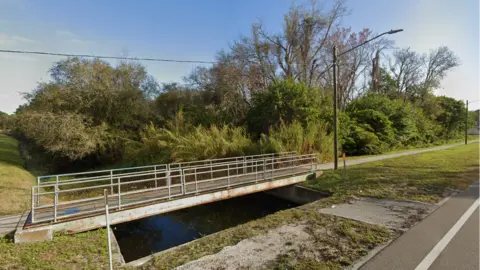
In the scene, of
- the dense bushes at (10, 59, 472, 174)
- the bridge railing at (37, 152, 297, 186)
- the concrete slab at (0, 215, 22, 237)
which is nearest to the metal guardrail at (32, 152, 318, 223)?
the bridge railing at (37, 152, 297, 186)

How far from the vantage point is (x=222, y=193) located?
8.66 m

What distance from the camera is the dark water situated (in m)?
7.18

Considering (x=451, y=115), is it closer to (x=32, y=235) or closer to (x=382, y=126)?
(x=382, y=126)

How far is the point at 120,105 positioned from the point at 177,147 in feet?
27.2

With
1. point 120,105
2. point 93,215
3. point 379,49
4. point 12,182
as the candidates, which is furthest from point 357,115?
point 12,182

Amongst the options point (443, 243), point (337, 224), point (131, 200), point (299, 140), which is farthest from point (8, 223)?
point (299, 140)

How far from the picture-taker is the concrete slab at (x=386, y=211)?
552cm

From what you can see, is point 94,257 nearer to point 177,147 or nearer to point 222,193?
point 222,193

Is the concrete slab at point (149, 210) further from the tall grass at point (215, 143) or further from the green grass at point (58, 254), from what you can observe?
the tall grass at point (215, 143)

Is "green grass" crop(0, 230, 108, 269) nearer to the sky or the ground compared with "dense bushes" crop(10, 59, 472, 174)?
nearer to the ground

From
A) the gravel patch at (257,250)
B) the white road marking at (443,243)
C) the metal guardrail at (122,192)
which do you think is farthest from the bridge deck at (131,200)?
the white road marking at (443,243)

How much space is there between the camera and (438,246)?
4.14 m

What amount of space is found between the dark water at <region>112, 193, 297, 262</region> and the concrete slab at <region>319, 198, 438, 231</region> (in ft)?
12.4

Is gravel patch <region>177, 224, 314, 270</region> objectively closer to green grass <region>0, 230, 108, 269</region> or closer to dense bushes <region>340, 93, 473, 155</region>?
green grass <region>0, 230, 108, 269</region>
